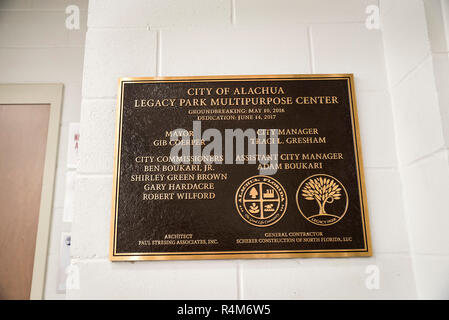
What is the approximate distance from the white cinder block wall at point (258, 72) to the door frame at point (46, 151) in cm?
85

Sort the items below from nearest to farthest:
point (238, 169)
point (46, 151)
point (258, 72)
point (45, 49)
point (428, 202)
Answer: point (428, 202) → point (238, 169) → point (258, 72) → point (46, 151) → point (45, 49)

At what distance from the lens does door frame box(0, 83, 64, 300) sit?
185 centimetres

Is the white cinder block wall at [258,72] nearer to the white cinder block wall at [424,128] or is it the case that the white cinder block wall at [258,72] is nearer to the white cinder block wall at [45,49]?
the white cinder block wall at [424,128]

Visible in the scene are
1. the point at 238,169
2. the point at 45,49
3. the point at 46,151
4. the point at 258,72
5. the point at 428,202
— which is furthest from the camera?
the point at 45,49

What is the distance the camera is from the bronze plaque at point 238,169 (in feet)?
3.87

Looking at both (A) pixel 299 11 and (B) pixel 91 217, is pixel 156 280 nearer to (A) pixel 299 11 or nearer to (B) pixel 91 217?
(B) pixel 91 217

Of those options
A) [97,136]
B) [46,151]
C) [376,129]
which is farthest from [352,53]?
[46,151]

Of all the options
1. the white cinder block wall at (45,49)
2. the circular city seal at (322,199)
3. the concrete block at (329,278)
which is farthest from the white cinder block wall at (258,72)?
the white cinder block wall at (45,49)

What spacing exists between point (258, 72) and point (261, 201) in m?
0.54

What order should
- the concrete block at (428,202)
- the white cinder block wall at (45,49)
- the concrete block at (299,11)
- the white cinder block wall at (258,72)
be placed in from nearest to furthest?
1. the concrete block at (428,202)
2. the white cinder block wall at (258,72)
3. the concrete block at (299,11)
4. the white cinder block wall at (45,49)

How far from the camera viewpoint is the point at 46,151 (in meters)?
1.98

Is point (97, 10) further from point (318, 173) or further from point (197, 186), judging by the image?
point (318, 173)

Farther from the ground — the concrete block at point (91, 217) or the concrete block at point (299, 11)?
the concrete block at point (299, 11)

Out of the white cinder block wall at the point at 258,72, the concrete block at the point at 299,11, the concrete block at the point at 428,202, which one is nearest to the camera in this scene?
the concrete block at the point at 428,202
